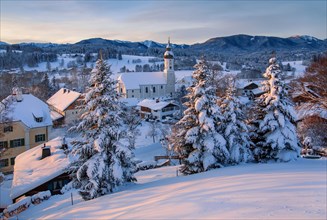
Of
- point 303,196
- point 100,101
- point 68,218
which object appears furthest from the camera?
point 100,101

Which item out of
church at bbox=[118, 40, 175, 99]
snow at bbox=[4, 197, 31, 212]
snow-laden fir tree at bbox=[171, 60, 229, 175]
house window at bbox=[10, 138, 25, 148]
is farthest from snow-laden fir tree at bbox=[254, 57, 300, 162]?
church at bbox=[118, 40, 175, 99]

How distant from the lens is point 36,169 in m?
24.6

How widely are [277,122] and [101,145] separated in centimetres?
1147

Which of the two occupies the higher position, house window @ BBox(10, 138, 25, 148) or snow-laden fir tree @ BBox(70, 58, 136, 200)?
snow-laden fir tree @ BBox(70, 58, 136, 200)

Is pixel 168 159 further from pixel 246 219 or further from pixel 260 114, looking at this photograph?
pixel 246 219

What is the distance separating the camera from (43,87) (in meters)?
87.4

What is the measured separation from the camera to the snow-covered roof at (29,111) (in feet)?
Answer: 120

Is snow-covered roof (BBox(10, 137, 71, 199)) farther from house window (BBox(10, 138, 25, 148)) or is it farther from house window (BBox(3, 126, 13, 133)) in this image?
house window (BBox(10, 138, 25, 148))

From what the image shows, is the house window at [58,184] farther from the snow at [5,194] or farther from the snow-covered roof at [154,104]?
the snow-covered roof at [154,104]

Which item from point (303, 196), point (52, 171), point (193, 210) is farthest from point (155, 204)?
point (52, 171)

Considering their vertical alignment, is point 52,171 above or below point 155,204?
below

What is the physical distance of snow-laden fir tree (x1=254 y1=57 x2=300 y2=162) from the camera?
64.8 ft

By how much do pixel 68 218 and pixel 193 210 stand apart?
6.38 metres

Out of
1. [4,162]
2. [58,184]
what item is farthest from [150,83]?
[58,184]
